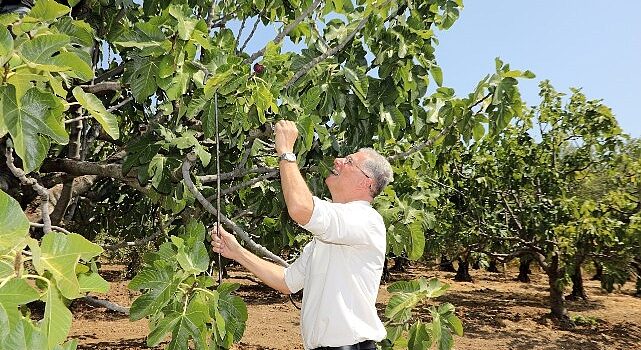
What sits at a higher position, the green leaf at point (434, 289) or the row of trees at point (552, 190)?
the row of trees at point (552, 190)

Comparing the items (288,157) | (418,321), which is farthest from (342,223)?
(418,321)

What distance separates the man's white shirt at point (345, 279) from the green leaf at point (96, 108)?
100 cm

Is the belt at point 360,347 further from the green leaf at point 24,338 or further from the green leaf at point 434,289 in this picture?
the green leaf at point 24,338

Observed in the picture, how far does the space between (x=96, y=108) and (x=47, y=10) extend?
314mm

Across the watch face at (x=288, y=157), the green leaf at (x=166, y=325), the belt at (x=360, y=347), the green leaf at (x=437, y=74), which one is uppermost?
the green leaf at (x=437, y=74)

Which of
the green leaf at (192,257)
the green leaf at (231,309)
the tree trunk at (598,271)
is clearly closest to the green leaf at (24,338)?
the green leaf at (192,257)

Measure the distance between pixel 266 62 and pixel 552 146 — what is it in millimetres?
12963

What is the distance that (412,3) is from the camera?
369 centimetres

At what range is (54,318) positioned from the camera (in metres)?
1.27

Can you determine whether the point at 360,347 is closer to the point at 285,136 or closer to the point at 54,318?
the point at 285,136

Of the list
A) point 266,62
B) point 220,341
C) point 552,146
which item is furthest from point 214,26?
point 552,146

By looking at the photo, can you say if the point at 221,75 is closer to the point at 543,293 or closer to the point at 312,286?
the point at 312,286

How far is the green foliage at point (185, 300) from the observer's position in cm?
215

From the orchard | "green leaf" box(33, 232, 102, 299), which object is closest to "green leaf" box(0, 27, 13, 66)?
the orchard
